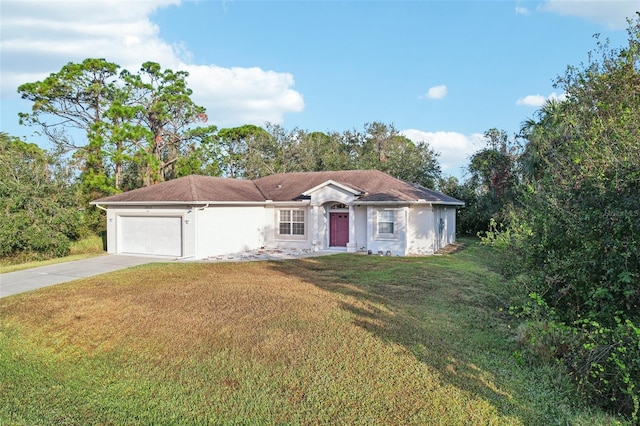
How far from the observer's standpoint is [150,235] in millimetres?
19109

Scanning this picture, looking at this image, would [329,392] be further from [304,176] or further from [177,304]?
[304,176]

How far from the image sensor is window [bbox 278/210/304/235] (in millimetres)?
21859

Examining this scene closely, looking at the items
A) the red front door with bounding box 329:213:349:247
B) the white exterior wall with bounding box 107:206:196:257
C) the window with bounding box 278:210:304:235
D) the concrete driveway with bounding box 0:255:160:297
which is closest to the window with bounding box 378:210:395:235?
the red front door with bounding box 329:213:349:247

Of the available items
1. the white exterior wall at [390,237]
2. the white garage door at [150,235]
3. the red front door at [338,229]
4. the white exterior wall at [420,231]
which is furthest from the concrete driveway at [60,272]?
the white exterior wall at [420,231]

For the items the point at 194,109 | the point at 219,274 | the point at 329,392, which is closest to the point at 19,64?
the point at 194,109

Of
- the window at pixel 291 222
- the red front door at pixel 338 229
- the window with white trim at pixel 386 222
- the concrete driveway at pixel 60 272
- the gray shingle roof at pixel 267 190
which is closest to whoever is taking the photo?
the concrete driveway at pixel 60 272

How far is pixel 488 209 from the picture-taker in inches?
1126

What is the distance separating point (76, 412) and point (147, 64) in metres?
35.1

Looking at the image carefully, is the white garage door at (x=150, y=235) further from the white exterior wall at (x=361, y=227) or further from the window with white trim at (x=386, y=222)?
the window with white trim at (x=386, y=222)

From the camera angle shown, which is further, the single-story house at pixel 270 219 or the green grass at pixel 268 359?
the single-story house at pixel 270 219

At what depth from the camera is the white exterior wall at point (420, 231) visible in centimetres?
1970

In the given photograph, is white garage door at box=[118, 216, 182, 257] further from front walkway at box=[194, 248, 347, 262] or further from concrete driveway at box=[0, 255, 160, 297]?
front walkway at box=[194, 248, 347, 262]

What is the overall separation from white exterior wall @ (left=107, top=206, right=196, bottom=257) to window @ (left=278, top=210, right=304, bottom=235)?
5.75 meters

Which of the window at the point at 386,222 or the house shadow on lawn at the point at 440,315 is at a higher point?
the window at the point at 386,222
